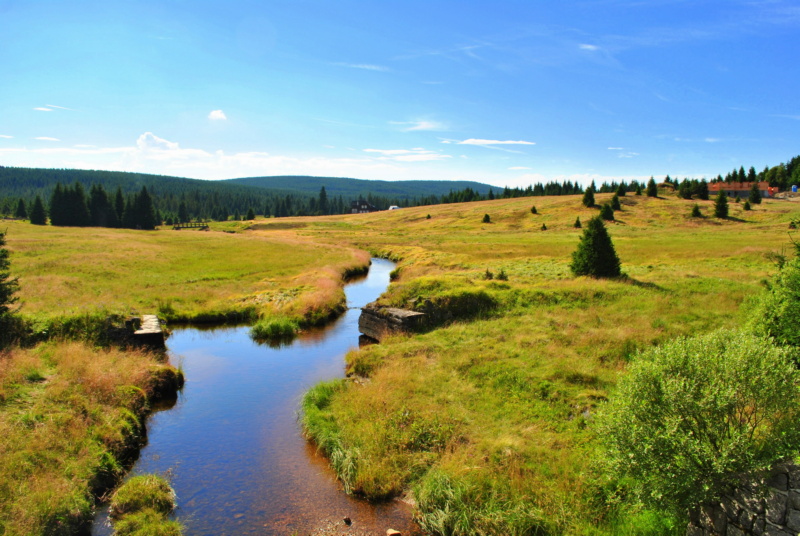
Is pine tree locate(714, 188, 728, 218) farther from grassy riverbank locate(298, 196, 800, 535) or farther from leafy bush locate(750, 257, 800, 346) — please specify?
leafy bush locate(750, 257, 800, 346)

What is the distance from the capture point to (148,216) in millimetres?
91500

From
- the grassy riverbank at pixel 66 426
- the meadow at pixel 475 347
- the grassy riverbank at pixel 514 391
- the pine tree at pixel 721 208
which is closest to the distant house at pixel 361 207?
the pine tree at pixel 721 208

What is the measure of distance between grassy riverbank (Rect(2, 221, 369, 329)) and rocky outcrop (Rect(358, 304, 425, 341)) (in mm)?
4262

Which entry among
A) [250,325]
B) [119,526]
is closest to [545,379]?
[119,526]

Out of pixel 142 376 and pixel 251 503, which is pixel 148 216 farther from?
pixel 251 503

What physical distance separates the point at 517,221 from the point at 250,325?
2510 inches

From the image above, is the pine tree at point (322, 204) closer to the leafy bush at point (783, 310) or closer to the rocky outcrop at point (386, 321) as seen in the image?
the rocky outcrop at point (386, 321)

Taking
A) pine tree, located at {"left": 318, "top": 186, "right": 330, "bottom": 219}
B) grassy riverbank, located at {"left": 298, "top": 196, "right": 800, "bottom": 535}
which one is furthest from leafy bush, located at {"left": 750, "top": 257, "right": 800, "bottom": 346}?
pine tree, located at {"left": 318, "top": 186, "right": 330, "bottom": 219}

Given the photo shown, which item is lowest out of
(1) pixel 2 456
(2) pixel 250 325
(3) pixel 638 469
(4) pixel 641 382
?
(2) pixel 250 325

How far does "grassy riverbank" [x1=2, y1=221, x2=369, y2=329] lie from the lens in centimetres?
2695

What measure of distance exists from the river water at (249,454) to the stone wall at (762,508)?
18.7 ft

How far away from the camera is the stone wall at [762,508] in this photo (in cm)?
592

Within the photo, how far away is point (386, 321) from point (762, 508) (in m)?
17.4

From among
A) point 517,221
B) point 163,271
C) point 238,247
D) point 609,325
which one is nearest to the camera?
point 609,325
